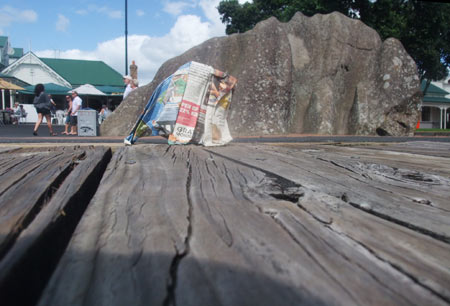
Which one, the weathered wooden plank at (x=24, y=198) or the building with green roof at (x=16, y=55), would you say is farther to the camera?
the building with green roof at (x=16, y=55)

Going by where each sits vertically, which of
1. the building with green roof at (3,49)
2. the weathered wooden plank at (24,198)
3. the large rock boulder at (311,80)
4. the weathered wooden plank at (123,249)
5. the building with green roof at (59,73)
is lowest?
the weathered wooden plank at (123,249)

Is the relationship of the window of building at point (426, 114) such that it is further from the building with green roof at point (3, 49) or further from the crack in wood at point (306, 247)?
the building with green roof at point (3, 49)

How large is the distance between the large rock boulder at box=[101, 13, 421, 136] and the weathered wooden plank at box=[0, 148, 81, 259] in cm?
750

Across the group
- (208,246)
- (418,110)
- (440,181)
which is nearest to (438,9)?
(418,110)

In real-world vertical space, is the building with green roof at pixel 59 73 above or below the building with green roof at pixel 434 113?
above

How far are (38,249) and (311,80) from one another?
10372mm

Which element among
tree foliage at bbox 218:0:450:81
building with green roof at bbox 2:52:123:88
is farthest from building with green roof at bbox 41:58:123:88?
tree foliage at bbox 218:0:450:81

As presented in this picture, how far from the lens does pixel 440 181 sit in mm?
1590

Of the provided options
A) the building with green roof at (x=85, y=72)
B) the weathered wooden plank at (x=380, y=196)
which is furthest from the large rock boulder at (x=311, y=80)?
the building with green roof at (x=85, y=72)

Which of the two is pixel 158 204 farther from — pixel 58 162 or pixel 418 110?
pixel 418 110

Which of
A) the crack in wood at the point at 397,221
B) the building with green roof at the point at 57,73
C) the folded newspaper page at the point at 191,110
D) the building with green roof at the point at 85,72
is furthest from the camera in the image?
the building with green roof at the point at 57,73

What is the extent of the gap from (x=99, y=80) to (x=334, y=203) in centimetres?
3442

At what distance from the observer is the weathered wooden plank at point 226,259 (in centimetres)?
56

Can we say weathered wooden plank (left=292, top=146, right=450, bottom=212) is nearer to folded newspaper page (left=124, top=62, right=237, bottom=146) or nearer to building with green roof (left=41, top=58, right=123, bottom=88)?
folded newspaper page (left=124, top=62, right=237, bottom=146)
